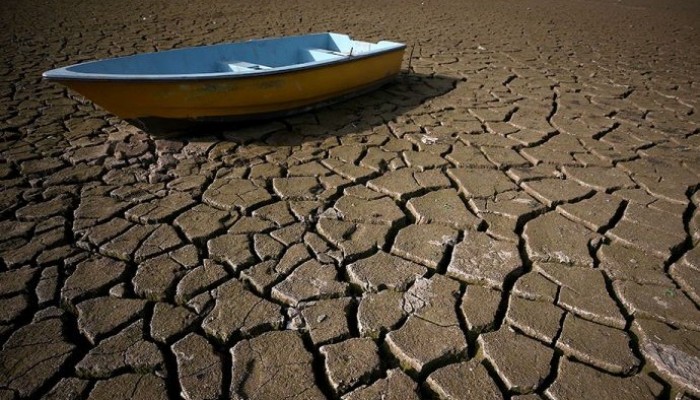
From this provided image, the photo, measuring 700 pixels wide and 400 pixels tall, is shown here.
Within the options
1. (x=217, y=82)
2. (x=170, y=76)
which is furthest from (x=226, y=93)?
(x=170, y=76)

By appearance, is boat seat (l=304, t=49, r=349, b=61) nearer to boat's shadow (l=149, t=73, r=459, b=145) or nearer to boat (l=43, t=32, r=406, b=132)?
boat (l=43, t=32, r=406, b=132)

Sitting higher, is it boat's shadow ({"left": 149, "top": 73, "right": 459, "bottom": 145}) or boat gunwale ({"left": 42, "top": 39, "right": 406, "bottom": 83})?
boat gunwale ({"left": 42, "top": 39, "right": 406, "bottom": 83})

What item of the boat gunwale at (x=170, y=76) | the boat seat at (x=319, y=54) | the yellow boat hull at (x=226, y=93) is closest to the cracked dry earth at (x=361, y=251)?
the yellow boat hull at (x=226, y=93)

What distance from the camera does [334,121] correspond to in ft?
12.8

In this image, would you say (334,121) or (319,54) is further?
(319,54)

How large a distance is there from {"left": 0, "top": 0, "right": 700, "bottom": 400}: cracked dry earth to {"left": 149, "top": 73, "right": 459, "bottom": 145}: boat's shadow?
3cm

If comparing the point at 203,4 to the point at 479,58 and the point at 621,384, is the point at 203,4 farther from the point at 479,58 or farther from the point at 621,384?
the point at 621,384

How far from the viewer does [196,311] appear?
5.98 ft

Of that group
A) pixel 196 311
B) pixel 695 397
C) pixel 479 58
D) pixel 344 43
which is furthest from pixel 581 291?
pixel 479 58

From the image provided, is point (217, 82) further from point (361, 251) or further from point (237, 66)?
point (361, 251)

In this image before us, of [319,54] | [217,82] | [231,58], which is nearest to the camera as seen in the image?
[217,82]

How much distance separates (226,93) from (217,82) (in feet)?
0.41

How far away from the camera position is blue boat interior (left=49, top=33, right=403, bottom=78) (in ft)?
11.2

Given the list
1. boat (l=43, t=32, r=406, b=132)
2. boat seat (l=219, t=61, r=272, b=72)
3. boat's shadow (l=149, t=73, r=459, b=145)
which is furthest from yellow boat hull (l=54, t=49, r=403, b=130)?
boat seat (l=219, t=61, r=272, b=72)
